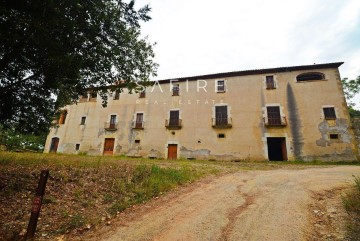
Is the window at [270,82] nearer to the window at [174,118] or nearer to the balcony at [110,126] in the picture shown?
the window at [174,118]

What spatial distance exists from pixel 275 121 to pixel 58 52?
57.6 ft

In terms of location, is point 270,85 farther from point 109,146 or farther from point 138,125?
point 109,146


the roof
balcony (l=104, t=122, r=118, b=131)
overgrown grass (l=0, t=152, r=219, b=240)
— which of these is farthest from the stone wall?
balcony (l=104, t=122, r=118, b=131)

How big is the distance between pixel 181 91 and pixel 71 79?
643 inches

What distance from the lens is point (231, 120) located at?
19000 millimetres

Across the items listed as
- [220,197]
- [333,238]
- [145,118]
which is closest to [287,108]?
[145,118]

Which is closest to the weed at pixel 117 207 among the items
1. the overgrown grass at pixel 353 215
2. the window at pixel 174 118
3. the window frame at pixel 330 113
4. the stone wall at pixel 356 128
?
the overgrown grass at pixel 353 215

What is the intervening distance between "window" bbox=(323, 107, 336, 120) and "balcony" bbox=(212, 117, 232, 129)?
7.83 metres

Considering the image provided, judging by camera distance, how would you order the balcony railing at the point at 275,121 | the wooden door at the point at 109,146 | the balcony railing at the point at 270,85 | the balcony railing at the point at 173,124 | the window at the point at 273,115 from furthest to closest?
the wooden door at the point at 109,146, the balcony railing at the point at 173,124, the balcony railing at the point at 270,85, the window at the point at 273,115, the balcony railing at the point at 275,121

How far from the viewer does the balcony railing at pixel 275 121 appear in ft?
57.8

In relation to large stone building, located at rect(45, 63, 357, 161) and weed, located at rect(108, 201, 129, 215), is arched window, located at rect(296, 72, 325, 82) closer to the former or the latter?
large stone building, located at rect(45, 63, 357, 161)

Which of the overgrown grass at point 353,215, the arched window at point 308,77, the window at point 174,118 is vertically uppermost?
the arched window at point 308,77

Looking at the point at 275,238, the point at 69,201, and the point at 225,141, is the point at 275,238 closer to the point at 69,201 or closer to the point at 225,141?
the point at 69,201

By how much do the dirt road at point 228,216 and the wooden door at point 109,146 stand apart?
17.6 metres
